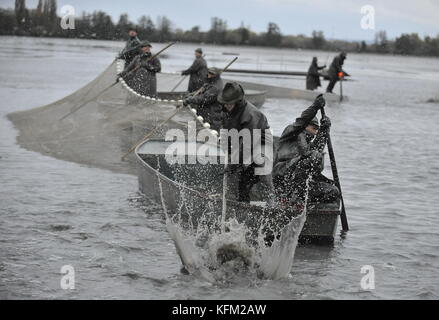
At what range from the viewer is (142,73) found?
18.1 metres

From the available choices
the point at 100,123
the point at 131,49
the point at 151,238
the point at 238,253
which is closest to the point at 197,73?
the point at 131,49

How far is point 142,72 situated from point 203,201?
897 centimetres

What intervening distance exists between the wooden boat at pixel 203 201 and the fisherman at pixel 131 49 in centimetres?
600

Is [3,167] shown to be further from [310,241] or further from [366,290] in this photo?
[366,290]

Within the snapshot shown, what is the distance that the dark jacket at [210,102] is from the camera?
1417 centimetres

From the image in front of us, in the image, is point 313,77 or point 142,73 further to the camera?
point 313,77

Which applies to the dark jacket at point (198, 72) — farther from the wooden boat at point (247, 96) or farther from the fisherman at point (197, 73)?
the wooden boat at point (247, 96)

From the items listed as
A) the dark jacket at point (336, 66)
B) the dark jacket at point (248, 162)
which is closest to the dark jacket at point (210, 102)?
the dark jacket at point (248, 162)

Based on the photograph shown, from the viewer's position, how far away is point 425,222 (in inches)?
466

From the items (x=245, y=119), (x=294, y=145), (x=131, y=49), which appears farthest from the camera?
(x=131, y=49)

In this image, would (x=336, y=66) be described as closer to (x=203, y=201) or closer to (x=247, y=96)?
(x=247, y=96)

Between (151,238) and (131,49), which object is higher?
(131,49)

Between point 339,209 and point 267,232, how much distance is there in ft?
3.19
